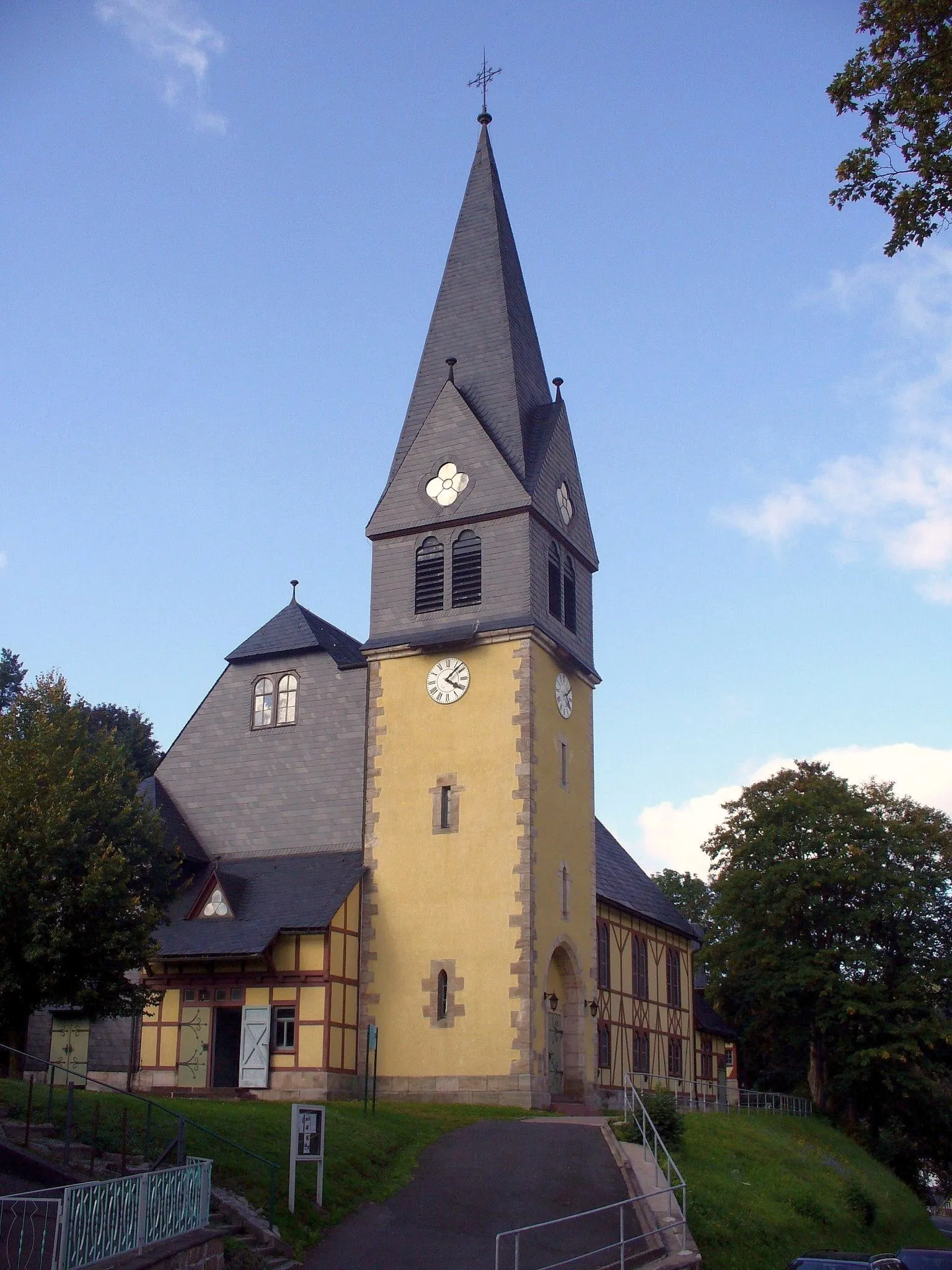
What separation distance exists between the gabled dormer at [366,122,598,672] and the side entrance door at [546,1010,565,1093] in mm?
8830

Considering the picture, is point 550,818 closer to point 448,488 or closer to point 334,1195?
point 448,488

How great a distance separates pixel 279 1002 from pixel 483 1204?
39.8 ft

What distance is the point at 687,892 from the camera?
70.0 meters

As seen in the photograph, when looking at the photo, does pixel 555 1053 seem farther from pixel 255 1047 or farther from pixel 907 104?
pixel 907 104

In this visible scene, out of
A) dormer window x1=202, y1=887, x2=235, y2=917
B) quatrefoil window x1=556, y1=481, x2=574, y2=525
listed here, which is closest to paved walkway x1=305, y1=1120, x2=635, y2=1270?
dormer window x1=202, y1=887, x2=235, y2=917

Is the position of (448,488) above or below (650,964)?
above

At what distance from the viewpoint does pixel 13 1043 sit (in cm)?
2578

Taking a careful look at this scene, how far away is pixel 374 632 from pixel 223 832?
21.2 ft

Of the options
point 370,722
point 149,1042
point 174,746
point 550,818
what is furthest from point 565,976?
point 174,746

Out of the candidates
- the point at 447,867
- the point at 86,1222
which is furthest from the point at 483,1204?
the point at 447,867

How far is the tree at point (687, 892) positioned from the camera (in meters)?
68.2

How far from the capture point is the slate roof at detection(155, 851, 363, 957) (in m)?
30.1

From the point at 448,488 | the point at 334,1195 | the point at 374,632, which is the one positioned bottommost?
the point at 334,1195

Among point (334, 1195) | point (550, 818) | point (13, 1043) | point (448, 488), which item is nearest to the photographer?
point (334, 1195)
